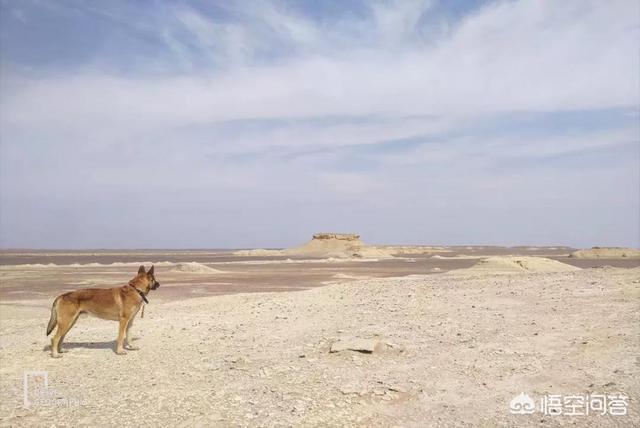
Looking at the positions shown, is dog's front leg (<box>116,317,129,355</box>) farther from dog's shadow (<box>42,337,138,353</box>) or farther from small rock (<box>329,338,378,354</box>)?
small rock (<box>329,338,378,354</box>)

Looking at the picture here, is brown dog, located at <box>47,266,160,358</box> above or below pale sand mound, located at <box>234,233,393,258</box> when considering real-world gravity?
below

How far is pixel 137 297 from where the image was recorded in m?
10.1

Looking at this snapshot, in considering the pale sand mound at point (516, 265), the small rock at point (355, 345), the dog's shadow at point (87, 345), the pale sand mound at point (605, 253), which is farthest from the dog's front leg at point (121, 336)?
the pale sand mound at point (605, 253)

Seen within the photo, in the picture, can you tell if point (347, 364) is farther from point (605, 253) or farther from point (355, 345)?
point (605, 253)

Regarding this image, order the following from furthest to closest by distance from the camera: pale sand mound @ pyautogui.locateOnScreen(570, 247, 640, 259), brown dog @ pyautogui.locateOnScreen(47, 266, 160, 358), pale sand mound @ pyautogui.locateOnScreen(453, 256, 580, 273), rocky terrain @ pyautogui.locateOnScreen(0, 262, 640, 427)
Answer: pale sand mound @ pyautogui.locateOnScreen(570, 247, 640, 259), pale sand mound @ pyautogui.locateOnScreen(453, 256, 580, 273), brown dog @ pyautogui.locateOnScreen(47, 266, 160, 358), rocky terrain @ pyautogui.locateOnScreen(0, 262, 640, 427)

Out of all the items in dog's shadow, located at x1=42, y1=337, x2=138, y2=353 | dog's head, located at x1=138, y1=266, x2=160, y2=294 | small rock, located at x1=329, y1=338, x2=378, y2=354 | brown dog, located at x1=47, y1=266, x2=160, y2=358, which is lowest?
dog's shadow, located at x1=42, y1=337, x2=138, y2=353

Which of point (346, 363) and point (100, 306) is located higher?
point (100, 306)

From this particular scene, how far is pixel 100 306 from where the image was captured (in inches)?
393

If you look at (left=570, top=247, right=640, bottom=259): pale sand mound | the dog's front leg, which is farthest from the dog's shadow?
(left=570, top=247, right=640, bottom=259): pale sand mound

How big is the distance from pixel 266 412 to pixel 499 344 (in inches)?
173

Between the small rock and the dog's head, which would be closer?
the small rock

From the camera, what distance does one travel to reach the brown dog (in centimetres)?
977

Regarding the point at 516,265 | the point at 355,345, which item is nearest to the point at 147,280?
the point at 355,345

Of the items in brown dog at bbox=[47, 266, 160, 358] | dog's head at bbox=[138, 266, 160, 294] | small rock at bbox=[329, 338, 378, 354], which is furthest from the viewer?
dog's head at bbox=[138, 266, 160, 294]
